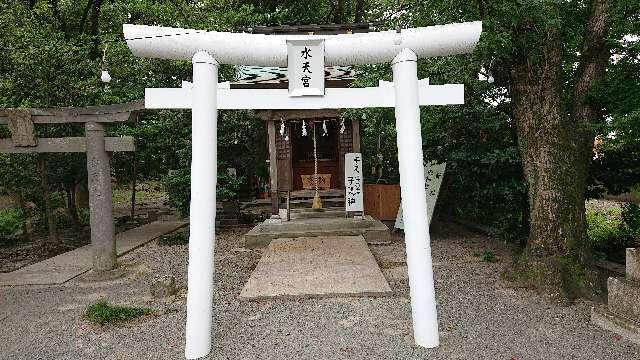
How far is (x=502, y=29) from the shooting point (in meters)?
5.48

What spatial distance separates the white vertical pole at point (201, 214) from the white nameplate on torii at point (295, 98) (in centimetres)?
19

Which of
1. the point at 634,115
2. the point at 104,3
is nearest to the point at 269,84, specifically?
the point at 634,115

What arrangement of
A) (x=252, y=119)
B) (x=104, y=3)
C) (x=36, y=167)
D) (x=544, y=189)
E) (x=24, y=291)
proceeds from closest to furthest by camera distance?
1. (x=544, y=189)
2. (x=24, y=291)
3. (x=36, y=167)
4. (x=252, y=119)
5. (x=104, y=3)

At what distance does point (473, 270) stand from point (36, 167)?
10.5 meters

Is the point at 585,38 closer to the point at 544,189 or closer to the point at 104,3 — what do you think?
the point at 544,189

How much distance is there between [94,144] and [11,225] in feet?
27.4

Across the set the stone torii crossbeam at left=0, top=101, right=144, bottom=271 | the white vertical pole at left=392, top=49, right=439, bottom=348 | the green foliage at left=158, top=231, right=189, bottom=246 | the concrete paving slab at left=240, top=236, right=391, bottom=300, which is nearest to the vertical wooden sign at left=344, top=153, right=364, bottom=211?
the concrete paving slab at left=240, top=236, right=391, bottom=300

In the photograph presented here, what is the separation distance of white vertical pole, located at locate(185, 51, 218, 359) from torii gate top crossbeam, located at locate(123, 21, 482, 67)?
0.72ft

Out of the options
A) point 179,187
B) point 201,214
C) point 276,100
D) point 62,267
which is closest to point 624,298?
point 276,100

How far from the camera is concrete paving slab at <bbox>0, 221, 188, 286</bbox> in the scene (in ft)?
25.2

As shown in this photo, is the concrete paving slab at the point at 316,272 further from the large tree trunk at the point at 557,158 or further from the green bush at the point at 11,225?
the green bush at the point at 11,225

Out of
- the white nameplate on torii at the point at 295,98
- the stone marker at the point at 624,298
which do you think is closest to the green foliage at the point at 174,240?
the white nameplate on torii at the point at 295,98

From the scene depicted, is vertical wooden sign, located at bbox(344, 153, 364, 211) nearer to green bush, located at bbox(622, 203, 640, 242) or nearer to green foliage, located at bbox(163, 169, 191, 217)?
green foliage, located at bbox(163, 169, 191, 217)

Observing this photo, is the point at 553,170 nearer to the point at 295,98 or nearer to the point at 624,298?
the point at 624,298
